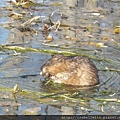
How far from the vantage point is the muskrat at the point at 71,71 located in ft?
22.6

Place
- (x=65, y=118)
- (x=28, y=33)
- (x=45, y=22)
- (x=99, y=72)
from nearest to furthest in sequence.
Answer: (x=65, y=118) → (x=99, y=72) → (x=28, y=33) → (x=45, y=22)

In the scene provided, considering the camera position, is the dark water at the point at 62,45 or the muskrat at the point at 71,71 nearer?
the dark water at the point at 62,45

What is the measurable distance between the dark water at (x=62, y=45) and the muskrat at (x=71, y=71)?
0.16m

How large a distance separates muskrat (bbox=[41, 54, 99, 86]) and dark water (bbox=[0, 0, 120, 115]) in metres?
0.16

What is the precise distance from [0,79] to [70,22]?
428 cm

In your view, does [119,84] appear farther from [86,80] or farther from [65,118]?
[65,118]

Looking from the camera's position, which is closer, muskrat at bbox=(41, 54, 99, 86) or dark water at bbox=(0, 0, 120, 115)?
dark water at bbox=(0, 0, 120, 115)

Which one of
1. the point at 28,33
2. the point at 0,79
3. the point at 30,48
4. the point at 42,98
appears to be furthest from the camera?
the point at 28,33

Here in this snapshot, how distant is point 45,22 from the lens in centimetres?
1048

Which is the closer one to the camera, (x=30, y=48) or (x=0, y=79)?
(x=0, y=79)

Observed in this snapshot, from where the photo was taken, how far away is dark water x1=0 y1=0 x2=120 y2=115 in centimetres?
591

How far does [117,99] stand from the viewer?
6102mm

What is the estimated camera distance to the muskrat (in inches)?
271

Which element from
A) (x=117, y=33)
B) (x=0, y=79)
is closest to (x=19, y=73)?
(x=0, y=79)
